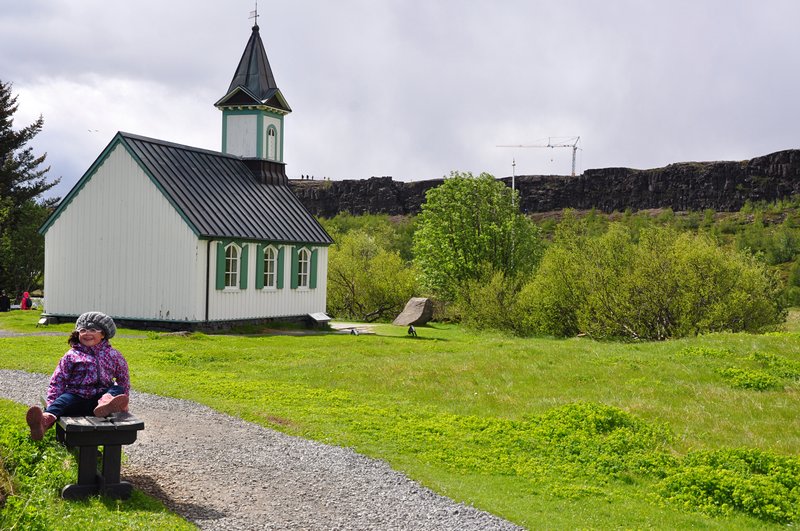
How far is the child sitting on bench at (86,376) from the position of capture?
9219mm

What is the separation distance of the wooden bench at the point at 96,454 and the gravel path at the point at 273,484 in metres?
0.56

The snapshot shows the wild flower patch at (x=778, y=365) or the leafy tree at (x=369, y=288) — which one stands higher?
the leafy tree at (x=369, y=288)

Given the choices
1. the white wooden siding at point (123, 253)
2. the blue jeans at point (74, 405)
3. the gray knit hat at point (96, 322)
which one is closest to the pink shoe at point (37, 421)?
the blue jeans at point (74, 405)

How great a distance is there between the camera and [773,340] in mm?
21844

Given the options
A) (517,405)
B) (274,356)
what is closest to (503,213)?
(274,356)

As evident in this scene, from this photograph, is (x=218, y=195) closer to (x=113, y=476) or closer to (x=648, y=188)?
(x=113, y=476)

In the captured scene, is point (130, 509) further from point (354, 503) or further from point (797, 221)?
point (797, 221)

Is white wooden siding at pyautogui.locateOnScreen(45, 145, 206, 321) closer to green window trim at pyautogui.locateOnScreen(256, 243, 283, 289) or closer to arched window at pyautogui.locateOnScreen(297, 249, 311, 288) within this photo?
green window trim at pyautogui.locateOnScreen(256, 243, 283, 289)

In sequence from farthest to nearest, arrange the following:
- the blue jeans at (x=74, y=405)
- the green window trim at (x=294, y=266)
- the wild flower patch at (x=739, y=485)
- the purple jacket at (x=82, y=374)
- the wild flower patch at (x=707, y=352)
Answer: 1. the green window trim at (x=294, y=266)
2. the wild flower patch at (x=707, y=352)
3. the wild flower patch at (x=739, y=485)
4. the purple jacket at (x=82, y=374)
5. the blue jeans at (x=74, y=405)

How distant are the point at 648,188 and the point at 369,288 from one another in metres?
100

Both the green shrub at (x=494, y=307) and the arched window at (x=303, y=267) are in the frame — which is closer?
the arched window at (x=303, y=267)

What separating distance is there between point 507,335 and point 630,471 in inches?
966

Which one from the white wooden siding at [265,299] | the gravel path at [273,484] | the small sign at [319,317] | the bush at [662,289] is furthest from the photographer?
the small sign at [319,317]

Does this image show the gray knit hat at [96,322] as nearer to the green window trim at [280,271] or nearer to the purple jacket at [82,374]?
the purple jacket at [82,374]
